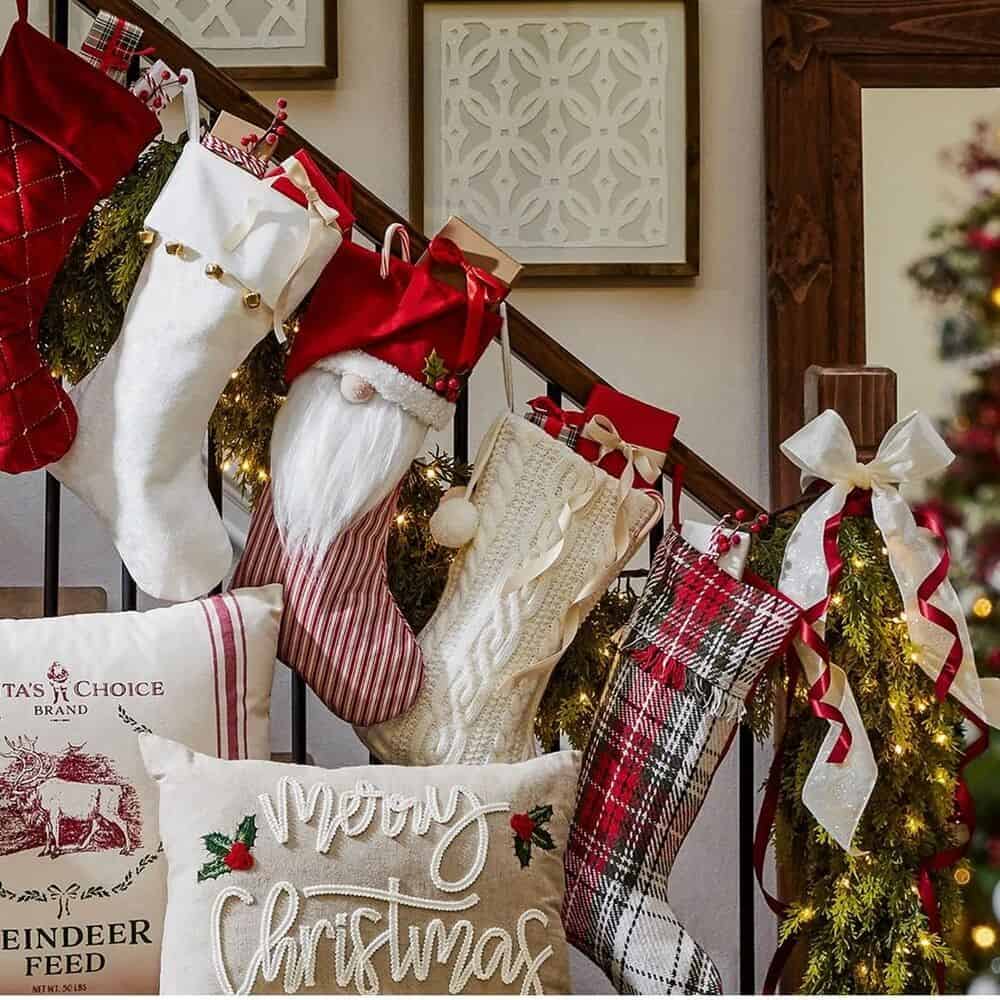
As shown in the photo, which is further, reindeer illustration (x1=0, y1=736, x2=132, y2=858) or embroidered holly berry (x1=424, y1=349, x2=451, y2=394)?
embroidered holly berry (x1=424, y1=349, x2=451, y2=394)

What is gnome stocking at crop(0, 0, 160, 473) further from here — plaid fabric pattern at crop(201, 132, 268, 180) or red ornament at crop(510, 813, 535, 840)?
red ornament at crop(510, 813, 535, 840)

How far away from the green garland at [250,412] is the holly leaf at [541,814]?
26 cm

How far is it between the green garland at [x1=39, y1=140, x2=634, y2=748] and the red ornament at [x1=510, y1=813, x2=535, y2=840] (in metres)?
0.28

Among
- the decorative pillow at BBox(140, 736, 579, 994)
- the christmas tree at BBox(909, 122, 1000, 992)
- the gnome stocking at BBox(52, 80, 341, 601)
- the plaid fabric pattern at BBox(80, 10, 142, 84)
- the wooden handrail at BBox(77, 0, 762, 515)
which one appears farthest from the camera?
the christmas tree at BBox(909, 122, 1000, 992)

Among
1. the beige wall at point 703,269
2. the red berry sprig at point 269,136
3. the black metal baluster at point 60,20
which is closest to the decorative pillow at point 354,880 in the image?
the red berry sprig at point 269,136

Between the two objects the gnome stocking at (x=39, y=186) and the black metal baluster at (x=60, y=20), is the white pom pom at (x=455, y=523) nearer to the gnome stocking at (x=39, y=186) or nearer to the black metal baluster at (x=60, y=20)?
the gnome stocking at (x=39, y=186)

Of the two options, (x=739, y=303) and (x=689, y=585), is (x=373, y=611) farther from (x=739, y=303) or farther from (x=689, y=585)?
(x=739, y=303)

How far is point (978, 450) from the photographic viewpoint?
2.55 metres

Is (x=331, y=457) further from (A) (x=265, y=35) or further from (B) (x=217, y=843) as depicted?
(A) (x=265, y=35)

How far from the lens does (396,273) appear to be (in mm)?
1636

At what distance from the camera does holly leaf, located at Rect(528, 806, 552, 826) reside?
1459 millimetres

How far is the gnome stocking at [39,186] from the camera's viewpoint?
156 cm

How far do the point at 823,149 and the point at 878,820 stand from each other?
64.3 inches

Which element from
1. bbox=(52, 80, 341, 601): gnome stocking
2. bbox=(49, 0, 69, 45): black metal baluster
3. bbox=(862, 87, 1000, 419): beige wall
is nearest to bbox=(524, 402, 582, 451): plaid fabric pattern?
bbox=(52, 80, 341, 601): gnome stocking
